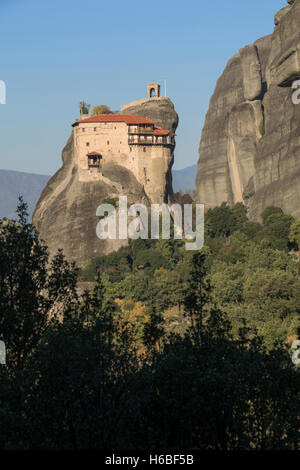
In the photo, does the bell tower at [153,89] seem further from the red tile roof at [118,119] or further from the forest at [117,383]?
the forest at [117,383]

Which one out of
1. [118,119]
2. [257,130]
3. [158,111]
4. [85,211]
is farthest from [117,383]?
[257,130]

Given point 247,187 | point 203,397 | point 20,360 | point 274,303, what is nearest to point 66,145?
point 247,187

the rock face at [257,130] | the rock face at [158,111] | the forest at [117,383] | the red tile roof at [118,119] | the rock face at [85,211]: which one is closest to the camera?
the forest at [117,383]

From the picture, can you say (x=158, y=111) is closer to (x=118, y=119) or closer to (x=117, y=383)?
(x=118, y=119)

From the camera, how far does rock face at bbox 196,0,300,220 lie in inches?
4542

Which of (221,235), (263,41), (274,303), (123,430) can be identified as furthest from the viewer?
(263,41)

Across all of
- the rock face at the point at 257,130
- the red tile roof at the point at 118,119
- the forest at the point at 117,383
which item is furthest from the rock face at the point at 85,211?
the forest at the point at 117,383

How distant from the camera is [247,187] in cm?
13175

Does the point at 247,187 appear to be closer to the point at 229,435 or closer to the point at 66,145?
the point at 66,145

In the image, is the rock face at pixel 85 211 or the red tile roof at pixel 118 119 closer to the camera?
the rock face at pixel 85 211

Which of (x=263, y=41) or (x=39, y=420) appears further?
(x=263, y=41)

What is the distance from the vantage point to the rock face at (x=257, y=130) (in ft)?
379

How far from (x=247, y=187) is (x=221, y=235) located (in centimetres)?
1431

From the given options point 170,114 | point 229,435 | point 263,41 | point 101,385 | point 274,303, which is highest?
point 263,41
